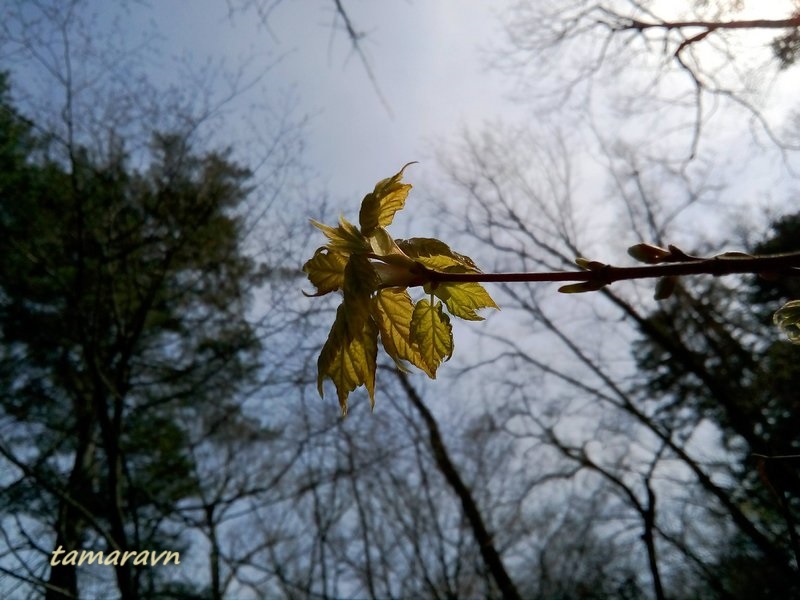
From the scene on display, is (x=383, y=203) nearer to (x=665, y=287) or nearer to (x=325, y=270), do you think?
(x=325, y=270)

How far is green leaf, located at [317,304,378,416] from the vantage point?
544 mm

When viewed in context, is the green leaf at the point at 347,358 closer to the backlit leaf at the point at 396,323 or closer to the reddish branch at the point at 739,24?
the backlit leaf at the point at 396,323

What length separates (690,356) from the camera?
9016mm

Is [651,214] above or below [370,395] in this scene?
above

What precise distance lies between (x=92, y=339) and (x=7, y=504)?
62.5 inches

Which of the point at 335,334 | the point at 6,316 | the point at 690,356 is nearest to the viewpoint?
the point at 335,334

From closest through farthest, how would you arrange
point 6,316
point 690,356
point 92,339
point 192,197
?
point 92,339, point 192,197, point 6,316, point 690,356

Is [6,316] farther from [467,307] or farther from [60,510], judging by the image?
[467,307]

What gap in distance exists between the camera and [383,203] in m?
0.60

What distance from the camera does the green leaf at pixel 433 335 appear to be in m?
0.58

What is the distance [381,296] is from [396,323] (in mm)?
37

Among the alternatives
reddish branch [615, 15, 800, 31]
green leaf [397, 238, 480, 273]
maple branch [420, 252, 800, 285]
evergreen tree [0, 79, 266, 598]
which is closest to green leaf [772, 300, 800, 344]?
maple branch [420, 252, 800, 285]

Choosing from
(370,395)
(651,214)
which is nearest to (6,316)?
(370,395)

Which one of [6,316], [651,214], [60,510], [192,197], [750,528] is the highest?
[651,214]
